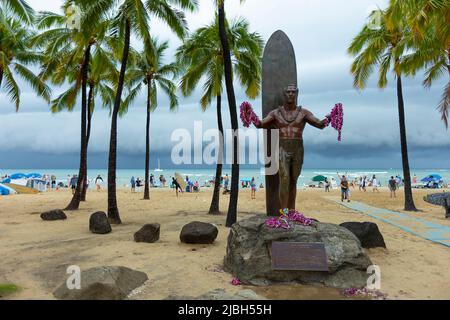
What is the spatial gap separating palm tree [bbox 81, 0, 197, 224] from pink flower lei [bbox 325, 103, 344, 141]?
8176mm

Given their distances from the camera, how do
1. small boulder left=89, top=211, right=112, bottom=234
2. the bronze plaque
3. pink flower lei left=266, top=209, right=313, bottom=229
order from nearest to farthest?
the bronze plaque, pink flower lei left=266, top=209, right=313, bottom=229, small boulder left=89, top=211, right=112, bottom=234

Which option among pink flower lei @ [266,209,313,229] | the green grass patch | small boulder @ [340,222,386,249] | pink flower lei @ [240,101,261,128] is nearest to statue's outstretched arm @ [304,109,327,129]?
pink flower lei @ [240,101,261,128]

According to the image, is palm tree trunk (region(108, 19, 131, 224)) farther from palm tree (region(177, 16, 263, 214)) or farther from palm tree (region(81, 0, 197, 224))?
palm tree (region(177, 16, 263, 214))

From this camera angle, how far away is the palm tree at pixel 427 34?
10.5 m

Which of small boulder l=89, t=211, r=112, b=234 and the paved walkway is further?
small boulder l=89, t=211, r=112, b=234

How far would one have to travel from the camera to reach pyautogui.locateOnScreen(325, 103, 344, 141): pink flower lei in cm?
695

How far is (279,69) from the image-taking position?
26.3 feet

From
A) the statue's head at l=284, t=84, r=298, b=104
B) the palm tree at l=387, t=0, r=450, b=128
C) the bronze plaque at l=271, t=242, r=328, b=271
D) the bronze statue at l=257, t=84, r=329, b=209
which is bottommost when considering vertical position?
the bronze plaque at l=271, t=242, r=328, b=271

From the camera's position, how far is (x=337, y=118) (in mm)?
6980

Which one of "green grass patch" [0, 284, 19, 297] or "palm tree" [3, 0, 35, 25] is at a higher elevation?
"palm tree" [3, 0, 35, 25]

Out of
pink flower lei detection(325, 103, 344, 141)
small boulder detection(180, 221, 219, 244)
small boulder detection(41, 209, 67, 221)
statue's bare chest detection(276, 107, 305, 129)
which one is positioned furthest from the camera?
small boulder detection(41, 209, 67, 221)
